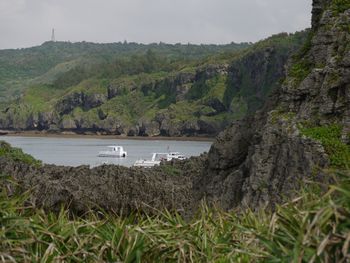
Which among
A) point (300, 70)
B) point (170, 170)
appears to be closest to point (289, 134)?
point (300, 70)

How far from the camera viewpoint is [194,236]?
7.87m

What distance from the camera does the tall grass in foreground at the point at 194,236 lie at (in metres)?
5.40

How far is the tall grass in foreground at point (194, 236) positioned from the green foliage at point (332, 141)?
7.53 meters

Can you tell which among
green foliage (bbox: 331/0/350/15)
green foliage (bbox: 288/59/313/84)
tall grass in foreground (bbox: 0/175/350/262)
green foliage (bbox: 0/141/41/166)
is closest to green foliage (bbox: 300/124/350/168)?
green foliage (bbox: 288/59/313/84)

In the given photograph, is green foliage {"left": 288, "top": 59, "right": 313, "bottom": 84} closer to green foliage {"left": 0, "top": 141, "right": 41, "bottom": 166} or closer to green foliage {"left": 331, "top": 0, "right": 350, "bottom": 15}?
green foliage {"left": 331, "top": 0, "right": 350, "bottom": 15}

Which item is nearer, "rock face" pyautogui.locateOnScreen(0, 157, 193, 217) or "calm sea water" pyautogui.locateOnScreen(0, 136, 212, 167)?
"rock face" pyautogui.locateOnScreen(0, 157, 193, 217)

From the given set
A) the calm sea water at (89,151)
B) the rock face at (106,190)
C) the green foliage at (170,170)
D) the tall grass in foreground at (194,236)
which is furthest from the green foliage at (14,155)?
→ the tall grass in foreground at (194,236)

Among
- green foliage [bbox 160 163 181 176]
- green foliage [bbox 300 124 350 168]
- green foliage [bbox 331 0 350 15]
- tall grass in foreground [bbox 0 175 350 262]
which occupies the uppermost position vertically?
green foliage [bbox 331 0 350 15]

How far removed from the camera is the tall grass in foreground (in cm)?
540

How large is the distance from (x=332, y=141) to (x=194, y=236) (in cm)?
910

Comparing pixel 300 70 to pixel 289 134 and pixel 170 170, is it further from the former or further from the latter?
pixel 170 170

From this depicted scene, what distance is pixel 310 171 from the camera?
621 inches

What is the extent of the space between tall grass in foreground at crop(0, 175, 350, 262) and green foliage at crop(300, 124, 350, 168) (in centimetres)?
753

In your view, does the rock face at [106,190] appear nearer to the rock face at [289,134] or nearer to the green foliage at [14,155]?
the green foliage at [14,155]
